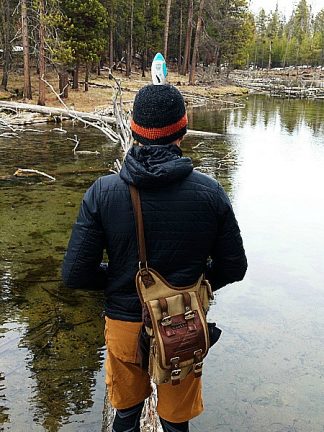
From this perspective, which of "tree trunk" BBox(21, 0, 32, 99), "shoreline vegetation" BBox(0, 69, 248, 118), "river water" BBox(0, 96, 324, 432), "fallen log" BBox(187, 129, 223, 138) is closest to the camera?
"river water" BBox(0, 96, 324, 432)

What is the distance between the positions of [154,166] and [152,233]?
0.28 metres

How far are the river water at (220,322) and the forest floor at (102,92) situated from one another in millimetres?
10300

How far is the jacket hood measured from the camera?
177 centimetres

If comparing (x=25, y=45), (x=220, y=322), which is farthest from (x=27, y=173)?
(x=25, y=45)

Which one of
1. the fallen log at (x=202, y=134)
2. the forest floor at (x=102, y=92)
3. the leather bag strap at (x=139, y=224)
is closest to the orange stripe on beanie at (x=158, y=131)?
the leather bag strap at (x=139, y=224)

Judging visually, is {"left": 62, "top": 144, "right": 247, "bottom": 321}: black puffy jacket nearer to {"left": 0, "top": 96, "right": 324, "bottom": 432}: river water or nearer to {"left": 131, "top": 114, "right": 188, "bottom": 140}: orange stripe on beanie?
{"left": 131, "top": 114, "right": 188, "bottom": 140}: orange stripe on beanie

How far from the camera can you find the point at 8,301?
16.2 ft

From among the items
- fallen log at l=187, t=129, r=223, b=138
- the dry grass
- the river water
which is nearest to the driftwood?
the river water

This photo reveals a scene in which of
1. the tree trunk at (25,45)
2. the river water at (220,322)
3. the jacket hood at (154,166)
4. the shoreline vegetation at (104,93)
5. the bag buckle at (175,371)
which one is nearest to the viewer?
the jacket hood at (154,166)

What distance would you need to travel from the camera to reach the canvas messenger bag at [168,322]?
184 cm

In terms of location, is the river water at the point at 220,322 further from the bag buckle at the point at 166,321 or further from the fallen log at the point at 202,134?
the fallen log at the point at 202,134

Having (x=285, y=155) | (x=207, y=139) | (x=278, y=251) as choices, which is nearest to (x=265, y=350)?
(x=278, y=251)

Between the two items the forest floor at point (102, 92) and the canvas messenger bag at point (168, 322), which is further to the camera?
the forest floor at point (102, 92)

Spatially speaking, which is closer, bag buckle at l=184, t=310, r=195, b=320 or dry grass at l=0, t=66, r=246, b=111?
bag buckle at l=184, t=310, r=195, b=320
